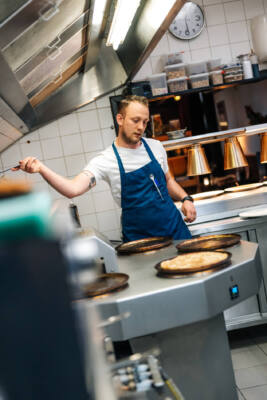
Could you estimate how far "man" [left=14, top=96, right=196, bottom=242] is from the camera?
256 cm

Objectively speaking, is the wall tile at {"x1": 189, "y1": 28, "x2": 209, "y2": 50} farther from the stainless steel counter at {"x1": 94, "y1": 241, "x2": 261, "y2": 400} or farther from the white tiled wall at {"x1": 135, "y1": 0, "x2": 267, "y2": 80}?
the stainless steel counter at {"x1": 94, "y1": 241, "x2": 261, "y2": 400}

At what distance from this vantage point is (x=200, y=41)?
172 inches

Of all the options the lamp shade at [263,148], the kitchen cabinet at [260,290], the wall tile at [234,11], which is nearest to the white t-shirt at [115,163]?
the kitchen cabinet at [260,290]

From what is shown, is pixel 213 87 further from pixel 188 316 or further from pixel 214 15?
pixel 188 316

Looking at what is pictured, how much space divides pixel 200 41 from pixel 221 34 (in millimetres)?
224

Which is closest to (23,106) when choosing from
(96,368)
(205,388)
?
(205,388)

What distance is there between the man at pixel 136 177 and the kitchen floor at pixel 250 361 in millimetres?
949

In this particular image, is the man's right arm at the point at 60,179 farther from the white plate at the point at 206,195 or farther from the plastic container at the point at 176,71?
the plastic container at the point at 176,71

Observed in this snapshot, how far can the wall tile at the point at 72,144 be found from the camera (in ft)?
14.5

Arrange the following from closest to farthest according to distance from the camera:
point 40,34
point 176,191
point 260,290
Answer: point 40,34 < point 176,191 < point 260,290

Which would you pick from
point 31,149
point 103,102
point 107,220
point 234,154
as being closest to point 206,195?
point 234,154

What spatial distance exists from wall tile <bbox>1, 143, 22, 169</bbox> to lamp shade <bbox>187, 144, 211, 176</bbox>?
5.44ft

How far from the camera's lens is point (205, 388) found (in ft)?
5.93

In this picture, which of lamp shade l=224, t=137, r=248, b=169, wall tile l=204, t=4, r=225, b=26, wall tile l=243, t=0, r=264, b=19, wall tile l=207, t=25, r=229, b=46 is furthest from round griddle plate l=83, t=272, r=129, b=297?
wall tile l=243, t=0, r=264, b=19
